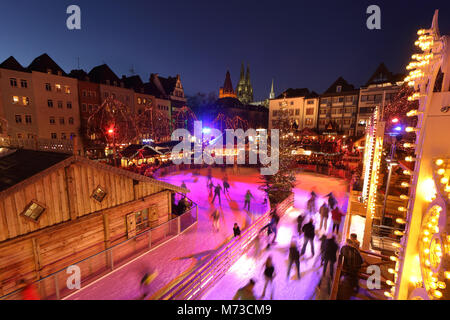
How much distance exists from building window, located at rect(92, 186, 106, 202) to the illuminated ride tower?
27.1 feet

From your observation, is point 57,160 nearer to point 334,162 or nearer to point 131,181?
point 131,181

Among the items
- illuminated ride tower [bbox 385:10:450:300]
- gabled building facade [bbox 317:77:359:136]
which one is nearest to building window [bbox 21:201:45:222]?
illuminated ride tower [bbox 385:10:450:300]

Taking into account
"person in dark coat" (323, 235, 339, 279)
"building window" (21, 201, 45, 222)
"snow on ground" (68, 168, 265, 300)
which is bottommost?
"snow on ground" (68, 168, 265, 300)

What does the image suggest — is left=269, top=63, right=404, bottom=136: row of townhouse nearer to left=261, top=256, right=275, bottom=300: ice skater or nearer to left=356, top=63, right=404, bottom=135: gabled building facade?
left=356, top=63, right=404, bottom=135: gabled building facade

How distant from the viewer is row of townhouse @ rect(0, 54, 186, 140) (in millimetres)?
23031

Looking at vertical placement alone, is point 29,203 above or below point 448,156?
below

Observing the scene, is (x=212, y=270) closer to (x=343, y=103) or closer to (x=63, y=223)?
(x=63, y=223)

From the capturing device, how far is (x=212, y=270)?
22.6ft

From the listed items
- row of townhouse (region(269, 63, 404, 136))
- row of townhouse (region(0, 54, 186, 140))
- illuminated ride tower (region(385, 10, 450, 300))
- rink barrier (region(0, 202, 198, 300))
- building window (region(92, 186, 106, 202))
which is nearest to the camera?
illuminated ride tower (region(385, 10, 450, 300))

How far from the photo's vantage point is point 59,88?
26984 millimetres

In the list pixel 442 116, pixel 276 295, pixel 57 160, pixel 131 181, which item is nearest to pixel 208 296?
pixel 276 295

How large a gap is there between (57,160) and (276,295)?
309 inches

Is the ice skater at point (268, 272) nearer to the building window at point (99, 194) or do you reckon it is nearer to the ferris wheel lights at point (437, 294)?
the ferris wheel lights at point (437, 294)

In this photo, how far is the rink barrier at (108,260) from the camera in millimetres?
5648
